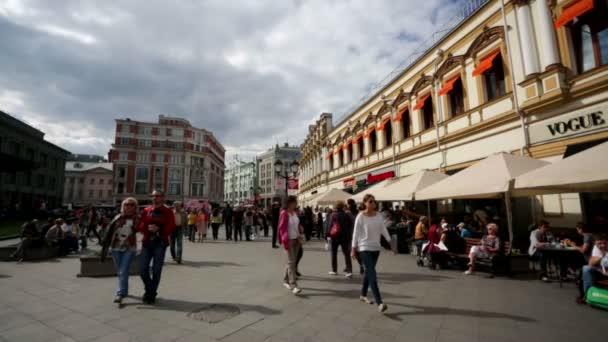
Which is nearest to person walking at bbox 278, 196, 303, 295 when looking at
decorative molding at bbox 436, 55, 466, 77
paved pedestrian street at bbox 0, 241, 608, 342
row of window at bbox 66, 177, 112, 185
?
paved pedestrian street at bbox 0, 241, 608, 342

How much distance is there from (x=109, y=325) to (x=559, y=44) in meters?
14.3

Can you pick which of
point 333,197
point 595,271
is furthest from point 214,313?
point 333,197

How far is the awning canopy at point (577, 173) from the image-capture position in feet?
16.7

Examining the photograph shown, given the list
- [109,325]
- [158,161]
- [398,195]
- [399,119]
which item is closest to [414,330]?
[109,325]

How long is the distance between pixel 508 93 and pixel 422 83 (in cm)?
531

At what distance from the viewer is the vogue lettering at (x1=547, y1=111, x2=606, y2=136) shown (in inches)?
318

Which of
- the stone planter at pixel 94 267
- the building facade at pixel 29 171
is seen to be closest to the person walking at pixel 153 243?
the stone planter at pixel 94 267

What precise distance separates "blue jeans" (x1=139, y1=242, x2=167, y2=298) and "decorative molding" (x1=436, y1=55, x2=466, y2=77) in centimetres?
1449

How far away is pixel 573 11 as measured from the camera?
336 inches

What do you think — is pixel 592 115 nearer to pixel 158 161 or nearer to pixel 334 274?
pixel 334 274

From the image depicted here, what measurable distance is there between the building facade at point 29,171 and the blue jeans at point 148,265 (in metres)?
37.5

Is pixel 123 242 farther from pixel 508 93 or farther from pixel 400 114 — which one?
pixel 400 114

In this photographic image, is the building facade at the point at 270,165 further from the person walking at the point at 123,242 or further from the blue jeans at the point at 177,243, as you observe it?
the person walking at the point at 123,242

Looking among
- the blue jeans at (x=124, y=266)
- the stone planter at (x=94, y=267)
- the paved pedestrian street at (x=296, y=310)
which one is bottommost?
the paved pedestrian street at (x=296, y=310)
